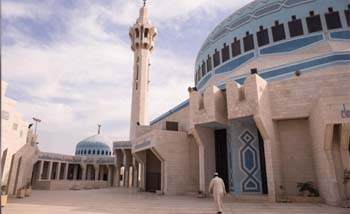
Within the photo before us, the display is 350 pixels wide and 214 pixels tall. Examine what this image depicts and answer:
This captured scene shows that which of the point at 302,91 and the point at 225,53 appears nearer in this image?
the point at 302,91

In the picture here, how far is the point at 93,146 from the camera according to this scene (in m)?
49.7

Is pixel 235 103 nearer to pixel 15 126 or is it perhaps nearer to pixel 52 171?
pixel 15 126

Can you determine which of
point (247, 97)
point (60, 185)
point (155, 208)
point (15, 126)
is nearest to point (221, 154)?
point (247, 97)

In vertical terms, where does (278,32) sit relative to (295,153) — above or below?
above

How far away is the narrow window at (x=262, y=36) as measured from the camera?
61.3ft

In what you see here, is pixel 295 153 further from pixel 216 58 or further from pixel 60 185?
pixel 60 185

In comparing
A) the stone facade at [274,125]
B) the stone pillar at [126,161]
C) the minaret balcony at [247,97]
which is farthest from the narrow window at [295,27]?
the stone pillar at [126,161]

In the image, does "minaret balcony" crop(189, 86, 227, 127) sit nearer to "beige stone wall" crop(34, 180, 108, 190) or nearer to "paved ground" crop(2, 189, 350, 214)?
"paved ground" crop(2, 189, 350, 214)

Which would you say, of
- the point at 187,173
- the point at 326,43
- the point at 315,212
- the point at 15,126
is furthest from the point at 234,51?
the point at 15,126

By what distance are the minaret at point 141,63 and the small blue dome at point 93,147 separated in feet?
66.5

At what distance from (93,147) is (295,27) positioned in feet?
136

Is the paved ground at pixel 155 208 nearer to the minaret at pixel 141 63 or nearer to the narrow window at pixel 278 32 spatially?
the narrow window at pixel 278 32

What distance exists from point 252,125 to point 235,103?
253 cm

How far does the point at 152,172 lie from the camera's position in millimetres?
22297
